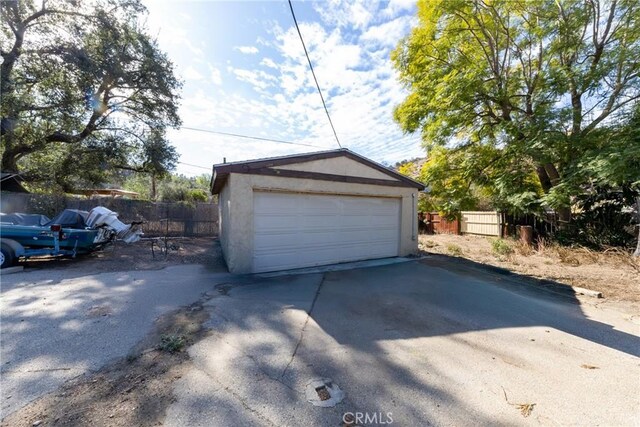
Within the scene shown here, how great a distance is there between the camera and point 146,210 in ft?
41.2

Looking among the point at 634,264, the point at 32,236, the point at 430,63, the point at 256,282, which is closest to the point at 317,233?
the point at 256,282

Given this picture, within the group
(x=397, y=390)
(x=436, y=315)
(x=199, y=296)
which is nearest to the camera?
(x=397, y=390)

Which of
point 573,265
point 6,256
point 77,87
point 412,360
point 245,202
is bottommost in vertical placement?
point 412,360

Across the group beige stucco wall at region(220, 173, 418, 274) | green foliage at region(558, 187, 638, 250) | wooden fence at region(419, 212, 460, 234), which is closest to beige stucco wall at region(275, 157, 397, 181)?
beige stucco wall at region(220, 173, 418, 274)

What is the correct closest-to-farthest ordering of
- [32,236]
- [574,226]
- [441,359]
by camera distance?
[441,359] < [32,236] < [574,226]

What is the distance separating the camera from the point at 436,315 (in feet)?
13.5

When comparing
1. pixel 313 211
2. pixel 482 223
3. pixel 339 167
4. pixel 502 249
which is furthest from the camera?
pixel 482 223

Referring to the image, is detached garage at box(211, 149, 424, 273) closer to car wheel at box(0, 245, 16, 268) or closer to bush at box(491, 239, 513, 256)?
bush at box(491, 239, 513, 256)

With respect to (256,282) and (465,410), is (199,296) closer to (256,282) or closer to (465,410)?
(256,282)

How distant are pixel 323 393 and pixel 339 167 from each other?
592 centimetres

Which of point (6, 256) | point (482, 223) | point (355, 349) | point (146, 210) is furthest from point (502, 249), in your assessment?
point (146, 210)

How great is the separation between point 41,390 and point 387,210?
793 cm

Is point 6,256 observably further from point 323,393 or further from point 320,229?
point 323,393

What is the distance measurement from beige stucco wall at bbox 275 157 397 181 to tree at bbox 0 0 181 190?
32.8 ft
